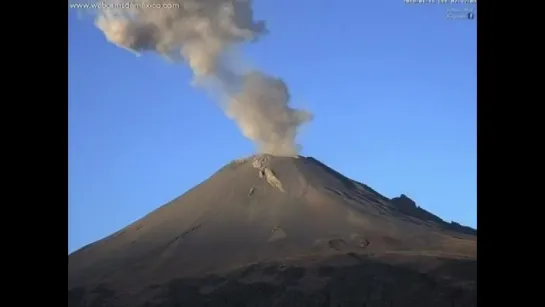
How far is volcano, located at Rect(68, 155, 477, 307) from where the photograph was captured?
18.0 meters

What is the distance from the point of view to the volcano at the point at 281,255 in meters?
18.0

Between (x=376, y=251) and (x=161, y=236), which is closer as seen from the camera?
(x=376, y=251)

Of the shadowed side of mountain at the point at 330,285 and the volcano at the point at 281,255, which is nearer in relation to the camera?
the volcano at the point at 281,255

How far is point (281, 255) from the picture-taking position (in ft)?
71.3

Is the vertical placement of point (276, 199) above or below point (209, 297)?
above

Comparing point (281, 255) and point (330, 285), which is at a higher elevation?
point (281, 255)

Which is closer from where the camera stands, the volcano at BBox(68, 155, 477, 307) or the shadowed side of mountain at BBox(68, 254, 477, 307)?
the volcano at BBox(68, 155, 477, 307)

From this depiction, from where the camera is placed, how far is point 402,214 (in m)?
22.2

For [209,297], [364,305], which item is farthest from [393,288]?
[209,297]

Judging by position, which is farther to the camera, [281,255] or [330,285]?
[330,285]
